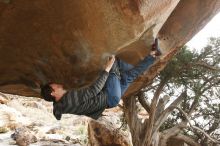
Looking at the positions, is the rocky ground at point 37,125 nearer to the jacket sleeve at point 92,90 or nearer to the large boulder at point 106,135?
the large boulder at point 106,135

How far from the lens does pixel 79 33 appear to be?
6.11 meters

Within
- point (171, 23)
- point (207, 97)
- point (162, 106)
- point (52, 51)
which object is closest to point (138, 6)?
point (52, 51)

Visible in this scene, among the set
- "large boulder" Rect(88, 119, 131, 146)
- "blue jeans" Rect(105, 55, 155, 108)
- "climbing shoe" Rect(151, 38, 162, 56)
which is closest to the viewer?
"blue jeans" Rect(105, 55, 155, 108)

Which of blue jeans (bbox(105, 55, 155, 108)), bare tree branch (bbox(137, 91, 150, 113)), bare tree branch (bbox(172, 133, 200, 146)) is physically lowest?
bare tree branch (bbox(172, 133, 200, 146))

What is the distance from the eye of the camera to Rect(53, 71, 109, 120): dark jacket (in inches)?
203

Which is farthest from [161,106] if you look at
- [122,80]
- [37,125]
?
[37,125]

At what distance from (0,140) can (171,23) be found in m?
14.7

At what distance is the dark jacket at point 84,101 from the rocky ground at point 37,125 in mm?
10200

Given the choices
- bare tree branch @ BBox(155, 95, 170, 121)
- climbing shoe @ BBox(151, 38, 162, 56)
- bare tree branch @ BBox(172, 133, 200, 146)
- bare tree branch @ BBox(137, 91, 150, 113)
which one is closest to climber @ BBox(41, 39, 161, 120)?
climbing shoe @ BBox(151, 38, 162, 56)

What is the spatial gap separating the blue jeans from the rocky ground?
903 cm

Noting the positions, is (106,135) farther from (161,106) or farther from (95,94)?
(95,94)

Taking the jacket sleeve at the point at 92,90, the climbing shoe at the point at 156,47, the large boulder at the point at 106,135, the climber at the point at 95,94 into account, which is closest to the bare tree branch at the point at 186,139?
the large boulder at the point at 106,135

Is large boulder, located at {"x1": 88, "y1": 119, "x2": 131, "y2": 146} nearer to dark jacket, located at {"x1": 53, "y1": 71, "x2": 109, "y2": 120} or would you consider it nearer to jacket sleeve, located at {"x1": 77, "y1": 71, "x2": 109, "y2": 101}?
dark jacket, located at {"x1": 53, "y1": 71, "x2": 109, "y2": 120}

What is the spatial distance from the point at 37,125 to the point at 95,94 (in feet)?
69.4
